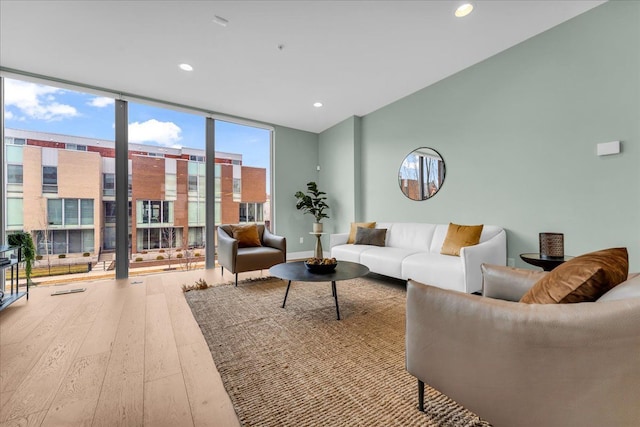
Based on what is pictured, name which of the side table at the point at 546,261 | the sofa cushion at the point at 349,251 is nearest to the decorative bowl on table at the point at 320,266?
the sofa cushion at the point at 349,251

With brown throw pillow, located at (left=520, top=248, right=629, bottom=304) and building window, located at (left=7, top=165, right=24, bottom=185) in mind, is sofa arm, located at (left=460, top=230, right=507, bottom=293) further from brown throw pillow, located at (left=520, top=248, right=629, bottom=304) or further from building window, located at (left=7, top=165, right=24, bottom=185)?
building window, located at (left=7, top=165, right=24, bottom=185)

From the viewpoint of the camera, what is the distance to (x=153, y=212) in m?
4.25

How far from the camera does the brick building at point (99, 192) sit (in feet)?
11.3

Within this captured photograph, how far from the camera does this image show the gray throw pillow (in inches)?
161

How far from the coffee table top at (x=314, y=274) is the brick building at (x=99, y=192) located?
8.32 ft

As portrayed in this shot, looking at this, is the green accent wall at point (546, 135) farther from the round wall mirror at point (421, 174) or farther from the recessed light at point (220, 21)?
the recessed light at point (220, 21)

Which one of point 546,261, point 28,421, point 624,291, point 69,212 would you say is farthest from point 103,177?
point 546,261

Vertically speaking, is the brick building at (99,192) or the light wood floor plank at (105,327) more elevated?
the brick building at (99,192)

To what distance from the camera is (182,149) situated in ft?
14.7

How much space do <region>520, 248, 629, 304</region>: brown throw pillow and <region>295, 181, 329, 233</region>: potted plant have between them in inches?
174

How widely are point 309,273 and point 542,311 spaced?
1878mm

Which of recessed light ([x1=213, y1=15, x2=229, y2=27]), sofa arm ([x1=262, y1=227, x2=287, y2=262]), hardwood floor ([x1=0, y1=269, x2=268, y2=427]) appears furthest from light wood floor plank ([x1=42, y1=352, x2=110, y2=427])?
recessed light ([x1=213, y1=15, x2=229, y2=27])

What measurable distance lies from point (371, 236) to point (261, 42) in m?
2.86

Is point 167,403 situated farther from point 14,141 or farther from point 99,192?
point 14,141
